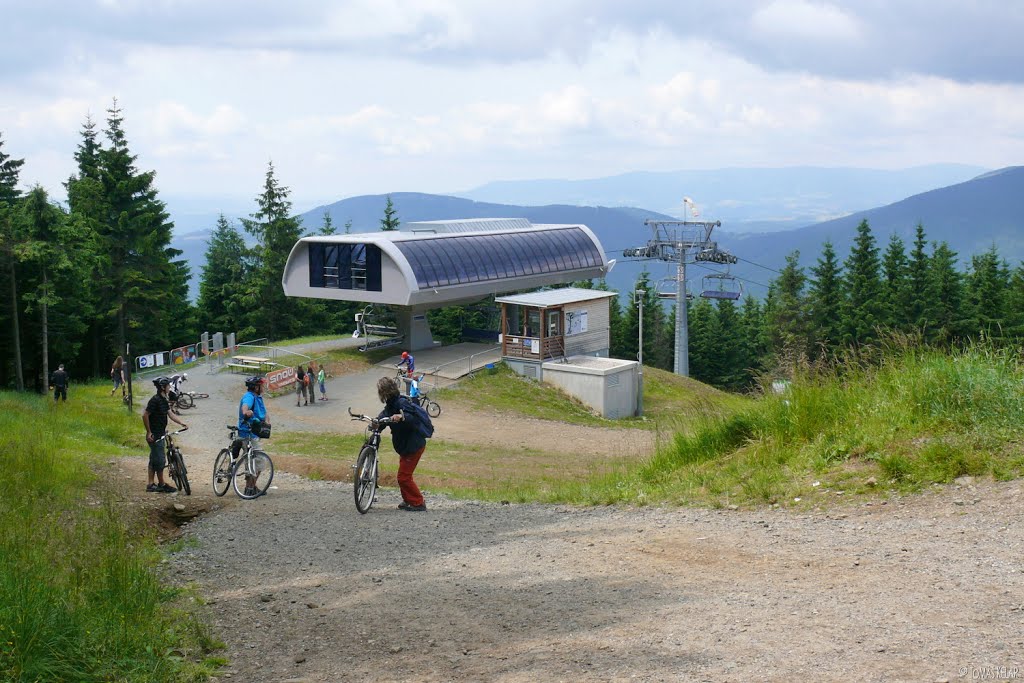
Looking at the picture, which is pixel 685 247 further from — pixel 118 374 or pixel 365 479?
pixel 365 479

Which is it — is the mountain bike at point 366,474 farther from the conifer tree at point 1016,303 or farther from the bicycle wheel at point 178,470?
the conifer tree at point 1016,303

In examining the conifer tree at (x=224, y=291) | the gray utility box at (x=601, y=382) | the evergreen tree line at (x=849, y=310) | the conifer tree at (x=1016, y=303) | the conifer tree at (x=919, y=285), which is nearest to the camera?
the gray utility box at (x=601, y=382)

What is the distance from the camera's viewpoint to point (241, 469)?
1427 cm

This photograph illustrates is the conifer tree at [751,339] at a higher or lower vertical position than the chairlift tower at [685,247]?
lower

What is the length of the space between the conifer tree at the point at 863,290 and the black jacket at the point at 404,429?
62.0 metres

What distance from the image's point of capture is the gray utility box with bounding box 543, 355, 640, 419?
3844 centimetres

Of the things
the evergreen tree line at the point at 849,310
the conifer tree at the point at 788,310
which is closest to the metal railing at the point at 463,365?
the evergreen tree line at the point at 849,310

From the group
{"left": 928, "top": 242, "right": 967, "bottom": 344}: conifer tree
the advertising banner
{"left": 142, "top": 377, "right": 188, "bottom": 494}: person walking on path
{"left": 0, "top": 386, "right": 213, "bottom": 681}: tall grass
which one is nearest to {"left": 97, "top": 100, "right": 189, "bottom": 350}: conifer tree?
the advertising banner

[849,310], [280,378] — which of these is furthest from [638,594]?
[849,310]

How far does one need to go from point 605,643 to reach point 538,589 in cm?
152

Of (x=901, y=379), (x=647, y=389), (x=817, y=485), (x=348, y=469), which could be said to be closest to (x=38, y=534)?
(x=817, y=485)

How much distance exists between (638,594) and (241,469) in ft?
27.9

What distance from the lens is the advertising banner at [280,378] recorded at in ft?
120

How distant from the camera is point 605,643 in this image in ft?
20.9
